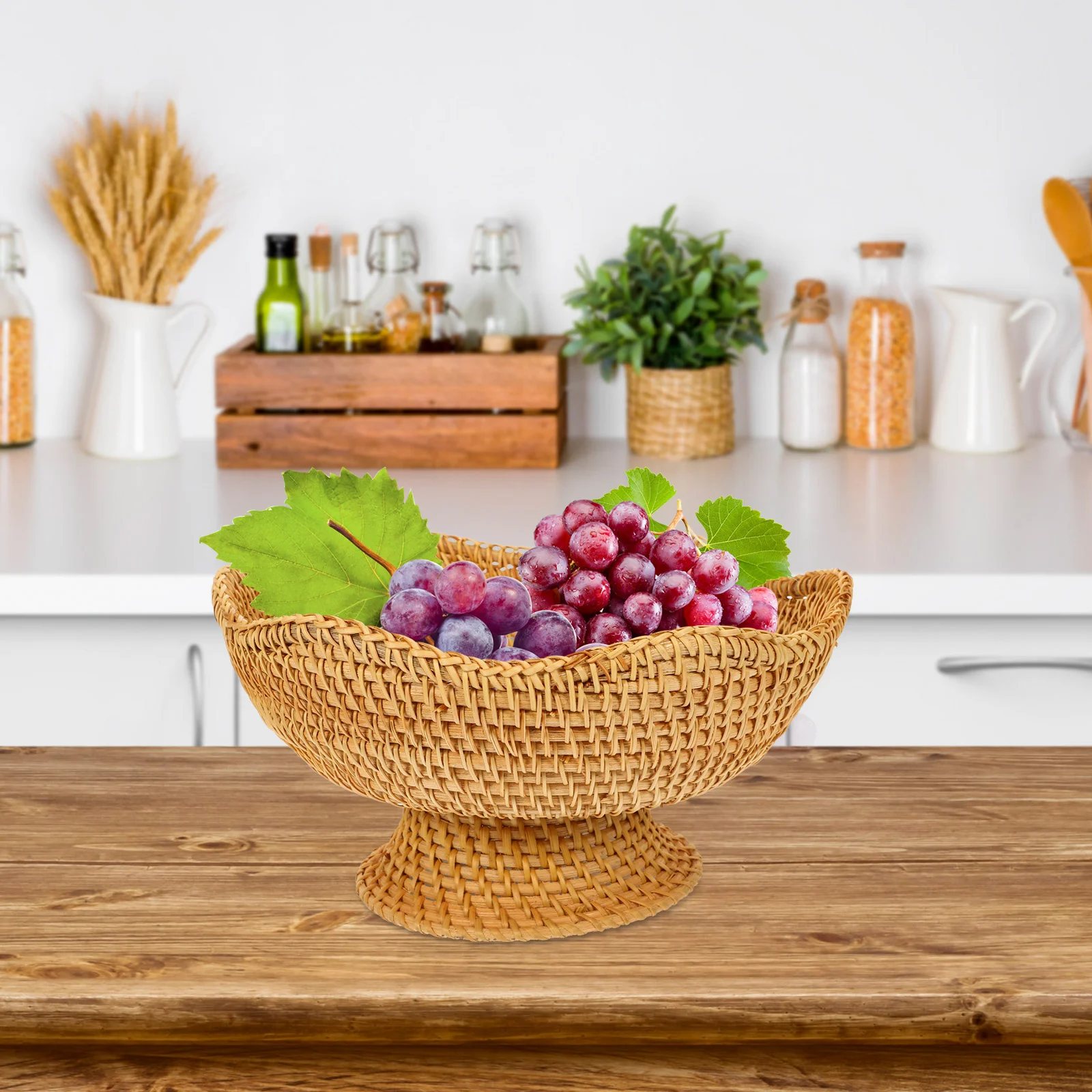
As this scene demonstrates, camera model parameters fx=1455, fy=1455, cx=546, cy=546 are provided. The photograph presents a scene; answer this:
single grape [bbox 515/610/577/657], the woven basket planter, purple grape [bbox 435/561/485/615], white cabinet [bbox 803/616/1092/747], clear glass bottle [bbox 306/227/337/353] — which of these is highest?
clear glass bottle [bbox 306/227/337/353]

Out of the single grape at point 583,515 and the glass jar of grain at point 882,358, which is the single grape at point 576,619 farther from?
the glass jar of grain at point 882,358

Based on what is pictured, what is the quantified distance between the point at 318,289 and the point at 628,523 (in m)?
1.42

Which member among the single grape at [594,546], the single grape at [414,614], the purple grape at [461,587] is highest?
the single grape at [594,546]

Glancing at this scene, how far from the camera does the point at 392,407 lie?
1859 millimetres

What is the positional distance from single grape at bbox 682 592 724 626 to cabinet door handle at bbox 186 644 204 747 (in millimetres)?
895

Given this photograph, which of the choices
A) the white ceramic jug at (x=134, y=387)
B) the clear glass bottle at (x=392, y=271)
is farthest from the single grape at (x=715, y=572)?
the white ceramic jug at (x=134, y=387)

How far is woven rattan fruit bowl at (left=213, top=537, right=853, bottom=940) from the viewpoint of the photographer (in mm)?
626

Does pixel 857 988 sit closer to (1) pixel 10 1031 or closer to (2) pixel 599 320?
(1) pixel 10 1031

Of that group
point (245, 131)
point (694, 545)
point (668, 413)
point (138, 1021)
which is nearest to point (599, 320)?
point (668, 413)

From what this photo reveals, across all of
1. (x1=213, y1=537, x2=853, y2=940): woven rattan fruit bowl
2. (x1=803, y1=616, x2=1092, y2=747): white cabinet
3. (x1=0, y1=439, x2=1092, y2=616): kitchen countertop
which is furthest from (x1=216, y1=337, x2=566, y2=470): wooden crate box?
(x1=213, y1=537, x2=853, y2=940): woven rattan fruit bowl

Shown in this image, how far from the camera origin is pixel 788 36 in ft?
6.56

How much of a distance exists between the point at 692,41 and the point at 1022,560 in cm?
95

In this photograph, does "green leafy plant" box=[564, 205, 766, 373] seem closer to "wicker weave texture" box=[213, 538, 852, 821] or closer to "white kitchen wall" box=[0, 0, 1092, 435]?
"white kitchen wall" box=[0, 0, 1092, 435]

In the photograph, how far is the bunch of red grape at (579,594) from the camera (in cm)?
64
